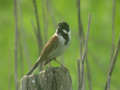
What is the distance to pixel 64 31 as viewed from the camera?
166 inches

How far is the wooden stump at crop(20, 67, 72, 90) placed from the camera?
3.26 meters

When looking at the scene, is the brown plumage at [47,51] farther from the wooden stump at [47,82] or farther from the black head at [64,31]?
the wooden stump at [47,82]

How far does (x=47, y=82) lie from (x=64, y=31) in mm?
1029

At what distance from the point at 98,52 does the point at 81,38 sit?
391 cm

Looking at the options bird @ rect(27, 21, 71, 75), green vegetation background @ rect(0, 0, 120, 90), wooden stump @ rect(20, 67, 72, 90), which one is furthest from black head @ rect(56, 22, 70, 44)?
green vegetation background @ rect(0, 0, 120, 90)

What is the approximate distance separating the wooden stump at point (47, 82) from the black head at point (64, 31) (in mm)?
902

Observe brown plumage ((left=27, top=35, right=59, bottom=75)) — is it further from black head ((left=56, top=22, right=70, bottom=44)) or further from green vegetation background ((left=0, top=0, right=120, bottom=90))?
green vegetation background ((left=0, top=0, right=120, bottom=90))

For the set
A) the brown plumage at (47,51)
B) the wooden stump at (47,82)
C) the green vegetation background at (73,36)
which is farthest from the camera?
the green vegetation background at (73,36)

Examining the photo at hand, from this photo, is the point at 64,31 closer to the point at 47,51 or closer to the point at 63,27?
the point at 63,27

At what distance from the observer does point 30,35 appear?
333 inches

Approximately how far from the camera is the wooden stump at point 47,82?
326cm

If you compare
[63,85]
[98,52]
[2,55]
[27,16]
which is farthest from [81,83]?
[27,16]

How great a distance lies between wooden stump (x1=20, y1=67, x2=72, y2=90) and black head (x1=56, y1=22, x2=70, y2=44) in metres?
0.90

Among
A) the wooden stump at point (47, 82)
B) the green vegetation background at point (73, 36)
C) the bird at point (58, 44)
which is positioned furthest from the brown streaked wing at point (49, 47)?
the green vegetation background at point (73, 36)
